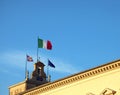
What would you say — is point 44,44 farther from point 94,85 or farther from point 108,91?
point 108,91

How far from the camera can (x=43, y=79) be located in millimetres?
73625

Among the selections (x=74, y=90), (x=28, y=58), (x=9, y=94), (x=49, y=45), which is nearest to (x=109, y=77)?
(x=74, y=90)

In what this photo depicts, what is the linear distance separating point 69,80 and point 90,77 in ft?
11.6

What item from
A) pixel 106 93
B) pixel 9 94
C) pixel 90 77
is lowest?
pixel 106 93

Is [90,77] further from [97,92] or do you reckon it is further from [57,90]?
[57,90]

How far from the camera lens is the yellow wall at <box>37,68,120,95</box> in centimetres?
4141

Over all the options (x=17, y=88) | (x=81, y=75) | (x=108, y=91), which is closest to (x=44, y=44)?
(x=17, y=88)

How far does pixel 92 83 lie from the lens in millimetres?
44219

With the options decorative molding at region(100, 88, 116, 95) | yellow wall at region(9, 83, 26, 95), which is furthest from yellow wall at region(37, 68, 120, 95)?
yellow wall at region(9, 83, 26, 95)

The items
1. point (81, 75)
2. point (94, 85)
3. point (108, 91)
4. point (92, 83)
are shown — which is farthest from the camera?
point (81, 75)

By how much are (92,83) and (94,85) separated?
1.27ft

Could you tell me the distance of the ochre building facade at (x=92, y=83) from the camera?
136 ft

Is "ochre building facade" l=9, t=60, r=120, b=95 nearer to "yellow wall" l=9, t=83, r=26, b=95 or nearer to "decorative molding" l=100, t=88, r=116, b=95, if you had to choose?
"decorative molding" l=100, t=88, r=116, b=95

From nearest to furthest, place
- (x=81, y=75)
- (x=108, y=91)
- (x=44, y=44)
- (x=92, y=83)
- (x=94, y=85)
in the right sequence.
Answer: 1. (x=108, y=91)
2. (x=94, y=85)
3. (x=92, y=83)
4. (x=81, y=75)
5. (x=44, y=44)
